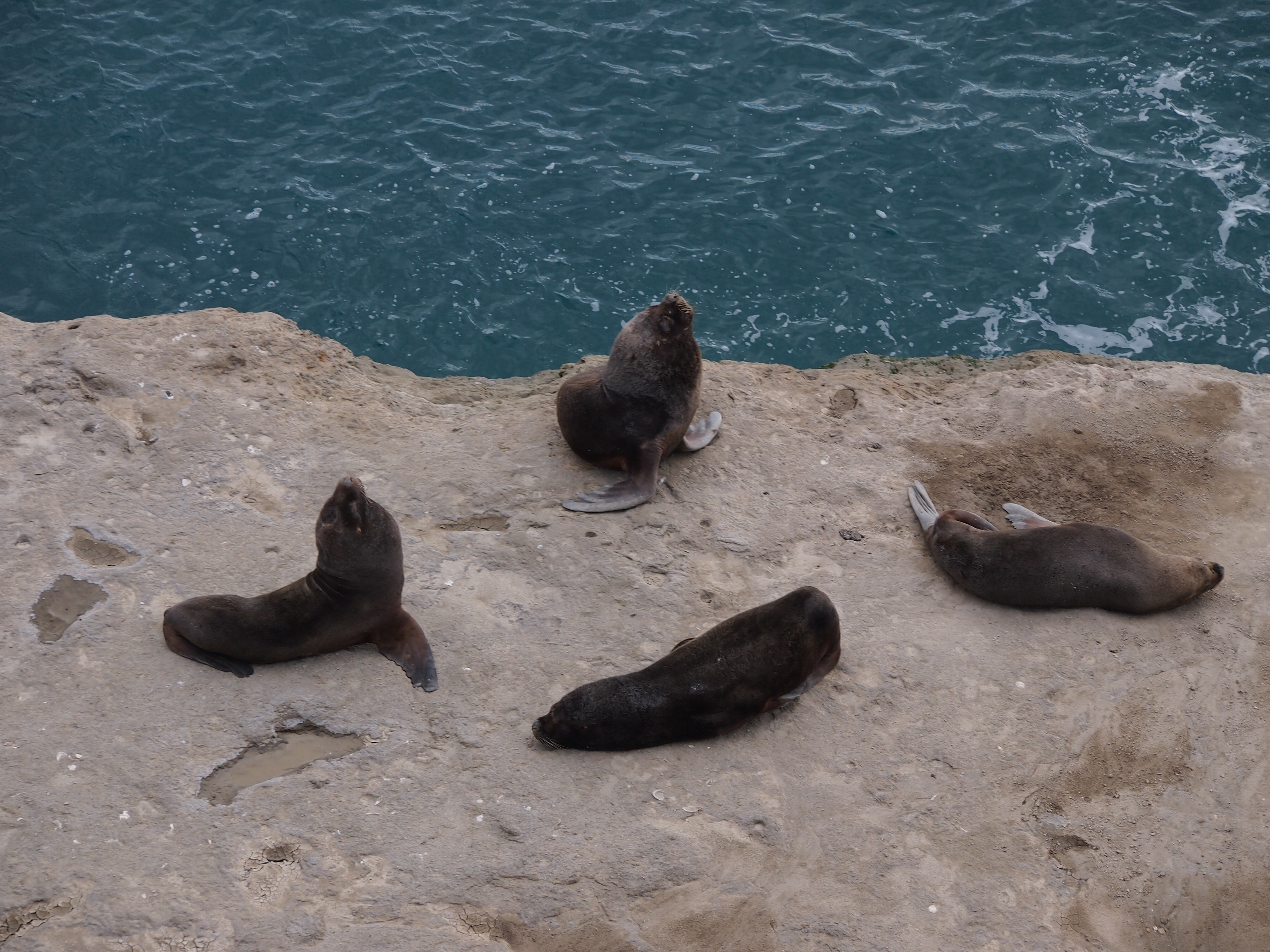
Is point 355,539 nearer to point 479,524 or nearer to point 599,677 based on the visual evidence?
point 479,524

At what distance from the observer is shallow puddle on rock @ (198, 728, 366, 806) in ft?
16.8

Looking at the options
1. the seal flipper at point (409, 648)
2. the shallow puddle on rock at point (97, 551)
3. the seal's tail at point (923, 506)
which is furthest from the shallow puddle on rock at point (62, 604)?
the seal's tail at point (923, 506)

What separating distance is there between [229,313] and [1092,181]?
32.1 ft

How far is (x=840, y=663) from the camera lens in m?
6.08

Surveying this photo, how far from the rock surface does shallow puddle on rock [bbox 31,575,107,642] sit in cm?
2

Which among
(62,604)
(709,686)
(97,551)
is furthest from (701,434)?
(62,604)

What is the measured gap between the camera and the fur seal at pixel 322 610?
569 centimetres

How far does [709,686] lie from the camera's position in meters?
5.57

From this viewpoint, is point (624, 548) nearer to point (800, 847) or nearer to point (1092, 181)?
point (800, 847)

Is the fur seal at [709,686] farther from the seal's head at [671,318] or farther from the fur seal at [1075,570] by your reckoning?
the seal's head at [671,318]

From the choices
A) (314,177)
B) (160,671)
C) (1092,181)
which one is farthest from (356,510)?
(1092,181)

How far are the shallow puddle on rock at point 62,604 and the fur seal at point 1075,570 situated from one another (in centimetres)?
499

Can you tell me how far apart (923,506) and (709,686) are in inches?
94.8

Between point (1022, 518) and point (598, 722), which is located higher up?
point (1022, 518)
